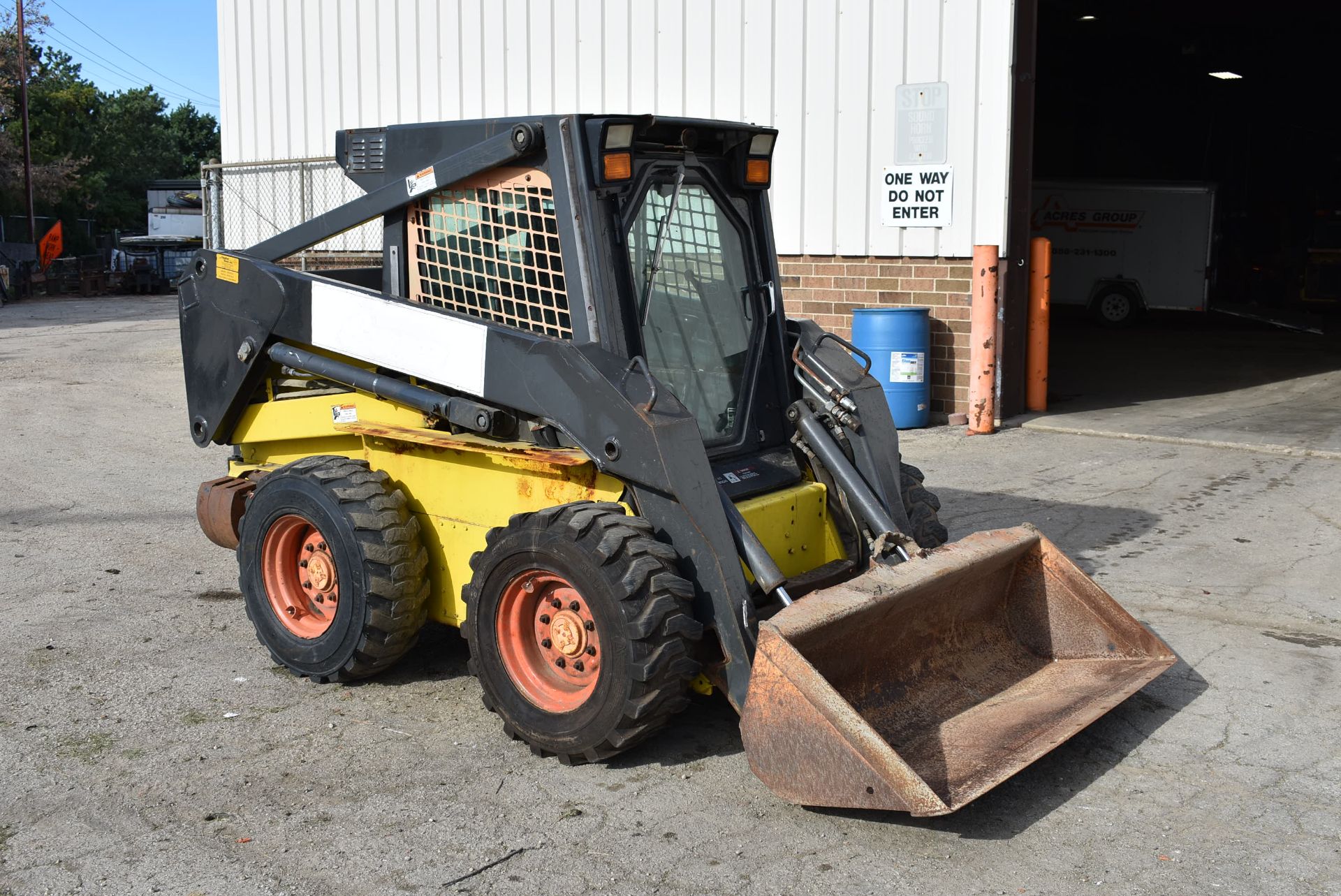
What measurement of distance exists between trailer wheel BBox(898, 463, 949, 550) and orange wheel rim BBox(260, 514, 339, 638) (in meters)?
2.60

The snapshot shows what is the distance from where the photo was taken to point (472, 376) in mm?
5238

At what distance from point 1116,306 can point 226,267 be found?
65.3 feet

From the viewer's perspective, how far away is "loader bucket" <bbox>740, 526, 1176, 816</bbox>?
4.14 meters

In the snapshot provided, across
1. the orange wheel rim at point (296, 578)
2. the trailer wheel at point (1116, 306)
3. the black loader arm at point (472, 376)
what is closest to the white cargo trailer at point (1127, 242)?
the trailer wheel at point (1116, 306)

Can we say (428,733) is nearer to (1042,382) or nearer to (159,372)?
(1042,382)

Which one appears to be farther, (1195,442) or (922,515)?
(1195,442)

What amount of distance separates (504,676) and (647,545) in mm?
837

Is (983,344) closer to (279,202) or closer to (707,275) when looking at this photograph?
(707,275)

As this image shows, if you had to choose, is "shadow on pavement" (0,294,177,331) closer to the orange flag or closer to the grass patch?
the orange flag

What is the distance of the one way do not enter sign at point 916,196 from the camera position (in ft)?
39.4

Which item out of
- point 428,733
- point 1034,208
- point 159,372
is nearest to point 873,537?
point 428,733

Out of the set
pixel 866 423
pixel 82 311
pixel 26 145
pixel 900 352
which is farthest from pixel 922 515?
pixel 26 145

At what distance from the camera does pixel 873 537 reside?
5.49 m

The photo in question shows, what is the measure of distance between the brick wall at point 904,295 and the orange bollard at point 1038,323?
0.82 metres
